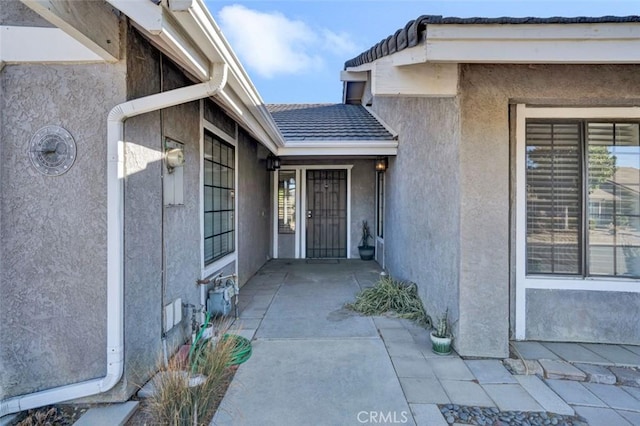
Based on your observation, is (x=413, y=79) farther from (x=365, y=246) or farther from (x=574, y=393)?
(x=365, y=246)

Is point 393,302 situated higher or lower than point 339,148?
lower

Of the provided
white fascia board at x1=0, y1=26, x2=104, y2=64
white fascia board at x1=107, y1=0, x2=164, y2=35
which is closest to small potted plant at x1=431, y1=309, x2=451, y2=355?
white fascia board at x1=107, y1=0, x2=164, y2=35

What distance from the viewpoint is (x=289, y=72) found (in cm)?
1303

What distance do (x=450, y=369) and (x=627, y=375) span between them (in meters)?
1.67

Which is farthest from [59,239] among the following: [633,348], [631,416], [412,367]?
[633,348]

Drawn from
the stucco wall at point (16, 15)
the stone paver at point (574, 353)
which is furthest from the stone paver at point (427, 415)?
the stucco wall at point (16, 15)

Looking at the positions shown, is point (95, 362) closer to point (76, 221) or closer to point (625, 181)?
point (76, 221)

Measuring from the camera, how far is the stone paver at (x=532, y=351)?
11.3 ft

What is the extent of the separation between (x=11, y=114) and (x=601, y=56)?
473 cm

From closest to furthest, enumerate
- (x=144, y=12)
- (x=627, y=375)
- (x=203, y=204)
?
(x=144, y=12), (x=627, y=375), (x=203, y=204)

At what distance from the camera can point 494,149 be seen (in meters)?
3.45

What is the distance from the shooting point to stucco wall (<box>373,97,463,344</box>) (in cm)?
373

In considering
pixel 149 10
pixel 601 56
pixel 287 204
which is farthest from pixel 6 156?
pixel 287 204

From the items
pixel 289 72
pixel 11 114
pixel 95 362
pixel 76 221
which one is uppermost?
pixel 289 72
